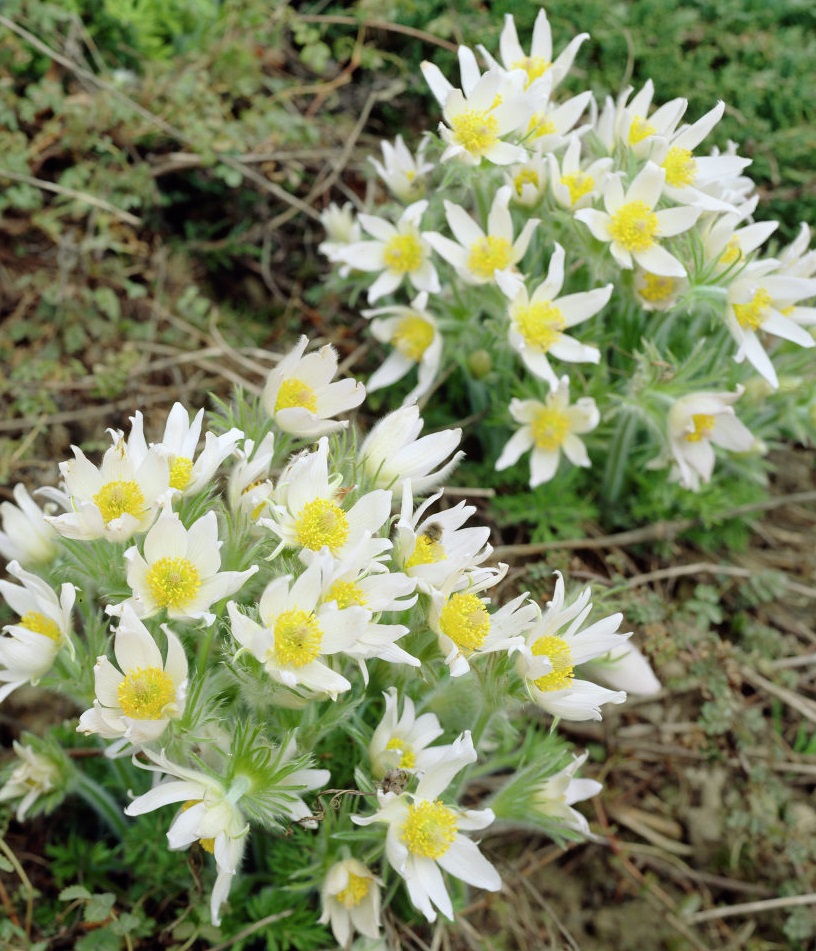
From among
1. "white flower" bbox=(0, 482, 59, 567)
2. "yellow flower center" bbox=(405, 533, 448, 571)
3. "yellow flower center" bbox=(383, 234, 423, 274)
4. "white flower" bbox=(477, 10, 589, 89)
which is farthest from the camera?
"yellow flower center" bbox=(383, 234, 423, 274)

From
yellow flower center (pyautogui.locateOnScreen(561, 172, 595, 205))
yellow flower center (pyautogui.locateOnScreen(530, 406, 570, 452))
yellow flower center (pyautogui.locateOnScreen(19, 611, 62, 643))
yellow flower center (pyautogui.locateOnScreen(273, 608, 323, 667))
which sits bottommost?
yellow flower center (pyautogui.locateOnScreen(19, 611, 62, 643))

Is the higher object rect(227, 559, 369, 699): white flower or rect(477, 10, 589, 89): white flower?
rect(477, 10, 589, 89): white flower

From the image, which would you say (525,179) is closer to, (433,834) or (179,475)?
(179,475)

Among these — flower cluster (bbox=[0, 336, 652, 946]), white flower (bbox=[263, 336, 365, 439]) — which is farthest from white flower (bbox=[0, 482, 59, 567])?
white flower (bbox=[263, 336, 365, 439])

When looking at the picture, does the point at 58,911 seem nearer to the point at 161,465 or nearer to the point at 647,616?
the point at 161,465

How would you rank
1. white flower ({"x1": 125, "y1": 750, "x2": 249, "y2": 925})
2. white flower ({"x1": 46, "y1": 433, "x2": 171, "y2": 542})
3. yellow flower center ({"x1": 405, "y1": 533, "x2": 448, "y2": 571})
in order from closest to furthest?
white flower ({"x1": 125, "y1": 750, "x2": 249, "y2": 925}) < white flower ({"x1": 46, "y1": 433, "x2": 171, "y2": 542}) < yellow flower center ({"x1": 405, "y1": 533, "x2": 448, "y2": 571})

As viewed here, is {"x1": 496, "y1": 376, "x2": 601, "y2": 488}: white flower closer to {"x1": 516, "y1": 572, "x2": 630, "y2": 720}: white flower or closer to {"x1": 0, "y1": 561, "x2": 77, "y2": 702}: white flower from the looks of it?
{"x1": 516, "y1": 572, "x2": 630, "y2": 720}: white flower
